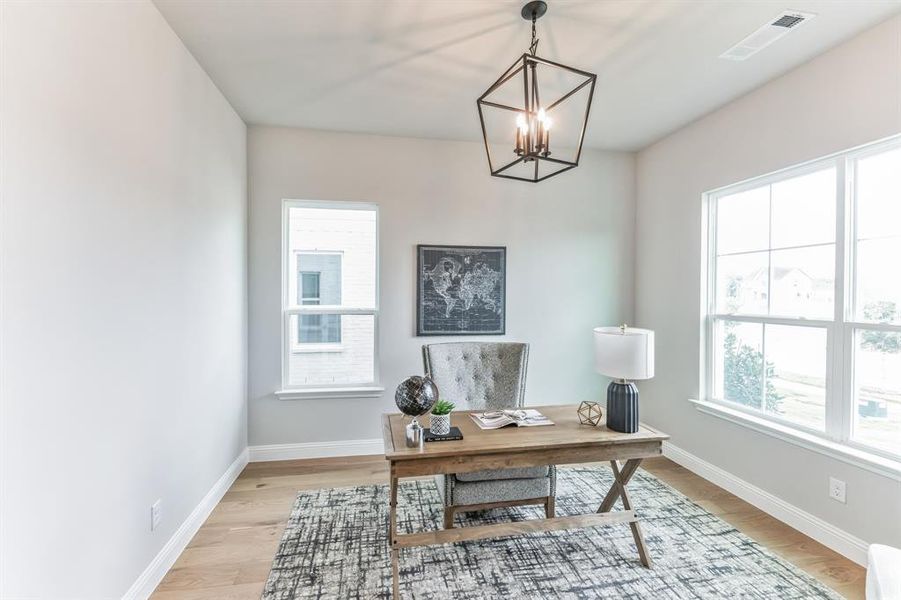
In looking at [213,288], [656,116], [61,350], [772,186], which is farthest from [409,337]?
[772,186]

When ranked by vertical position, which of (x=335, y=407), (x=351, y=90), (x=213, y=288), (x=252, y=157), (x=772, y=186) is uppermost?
(x=351, y=90)

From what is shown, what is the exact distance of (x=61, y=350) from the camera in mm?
1363

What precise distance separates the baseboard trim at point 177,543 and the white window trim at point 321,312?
75 cm

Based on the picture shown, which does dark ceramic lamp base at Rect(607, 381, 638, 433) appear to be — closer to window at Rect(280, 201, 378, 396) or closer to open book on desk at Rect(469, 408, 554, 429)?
open book on desk at Rect(469, 408, 554, 429)

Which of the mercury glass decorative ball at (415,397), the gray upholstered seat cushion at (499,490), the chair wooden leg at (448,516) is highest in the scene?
the mercury glass decorative ball at (415,397)

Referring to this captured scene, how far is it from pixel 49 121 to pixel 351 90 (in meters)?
1.77

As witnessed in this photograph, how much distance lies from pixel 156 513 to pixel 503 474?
5.89 feet

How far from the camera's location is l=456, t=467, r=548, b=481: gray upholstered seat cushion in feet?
7.55

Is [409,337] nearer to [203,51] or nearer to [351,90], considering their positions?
[351,90]

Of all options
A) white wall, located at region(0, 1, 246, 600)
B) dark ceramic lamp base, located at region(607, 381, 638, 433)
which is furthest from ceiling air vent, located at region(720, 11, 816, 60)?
white wall, located at region(0, 1, 246, 600)

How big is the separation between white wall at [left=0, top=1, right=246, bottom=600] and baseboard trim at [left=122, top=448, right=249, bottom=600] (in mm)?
51

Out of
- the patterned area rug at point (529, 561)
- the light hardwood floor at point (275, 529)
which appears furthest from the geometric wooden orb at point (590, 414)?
the light hardwood floor at point (275, 529)

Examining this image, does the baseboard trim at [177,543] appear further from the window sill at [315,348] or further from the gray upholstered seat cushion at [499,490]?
the gray upholstered seat cushion at [499,490]

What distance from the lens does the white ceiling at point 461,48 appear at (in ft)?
6.37
